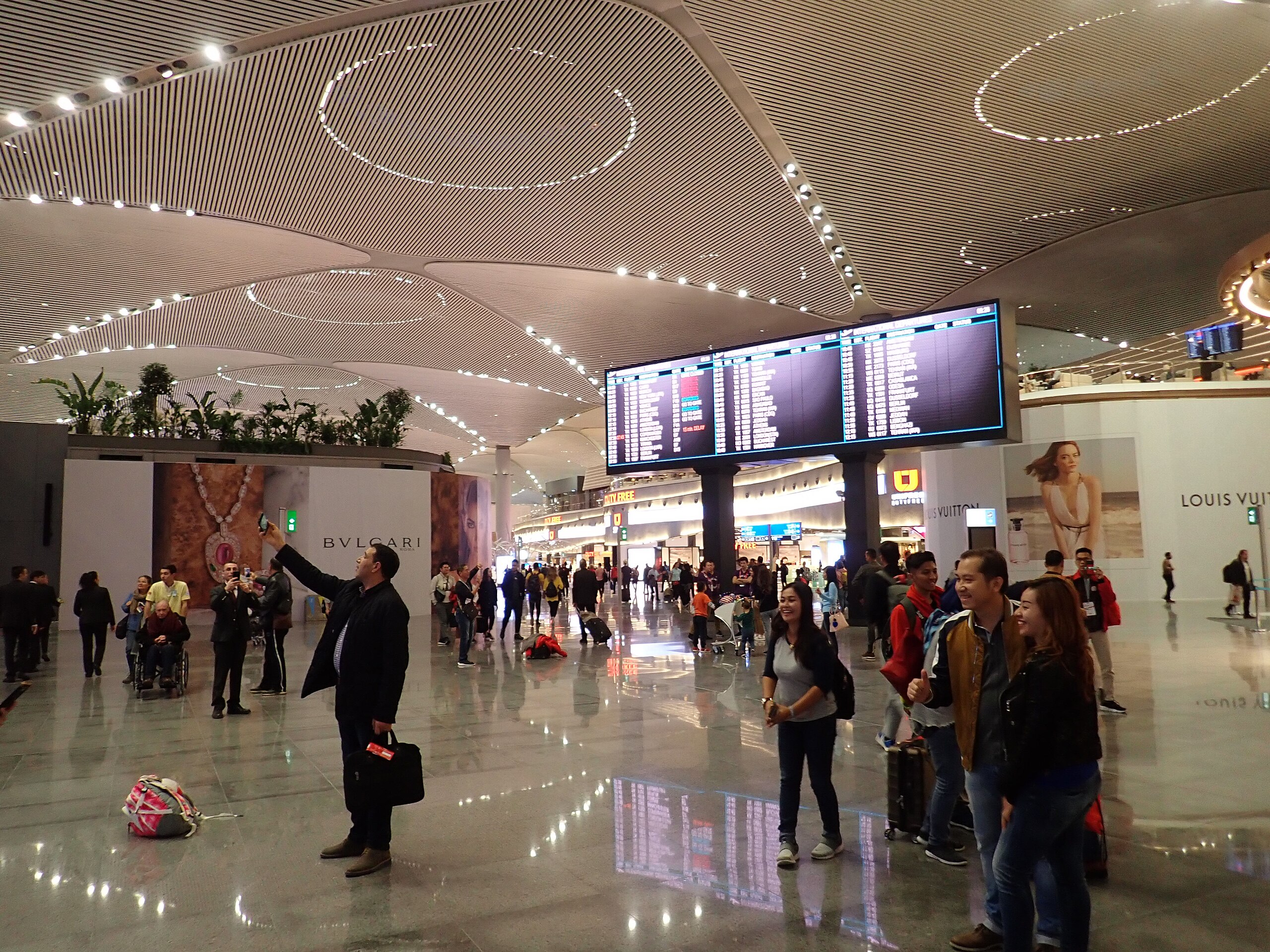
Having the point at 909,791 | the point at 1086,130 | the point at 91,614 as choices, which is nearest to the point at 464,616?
the point at 91,614

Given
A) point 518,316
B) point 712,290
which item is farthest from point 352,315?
point 712,290

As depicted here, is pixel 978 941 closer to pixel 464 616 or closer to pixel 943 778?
pixel 943 778

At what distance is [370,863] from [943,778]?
8.63ft

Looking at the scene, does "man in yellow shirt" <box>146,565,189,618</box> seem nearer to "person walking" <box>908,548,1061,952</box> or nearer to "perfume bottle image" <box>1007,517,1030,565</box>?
"person walking" <box>908,548,1061,952</box>

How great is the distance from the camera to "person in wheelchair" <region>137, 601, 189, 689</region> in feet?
31.6

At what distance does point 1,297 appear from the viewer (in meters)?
20.4

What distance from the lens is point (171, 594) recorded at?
1061 centimetres

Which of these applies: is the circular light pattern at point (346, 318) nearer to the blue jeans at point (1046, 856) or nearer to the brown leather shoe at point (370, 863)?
the brown leather shoe at point (370, 863)

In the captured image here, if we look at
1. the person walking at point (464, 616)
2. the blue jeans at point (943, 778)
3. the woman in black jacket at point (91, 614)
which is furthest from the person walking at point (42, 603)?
the blue jeans at point (943, 778)

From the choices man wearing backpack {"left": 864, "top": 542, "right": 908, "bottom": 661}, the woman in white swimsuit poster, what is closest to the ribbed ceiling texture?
the woman in white swimsuit poster

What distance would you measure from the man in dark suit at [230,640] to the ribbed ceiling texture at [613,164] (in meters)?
6.72

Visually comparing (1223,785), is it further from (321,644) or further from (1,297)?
(1,297)

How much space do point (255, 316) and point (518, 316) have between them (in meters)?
7.12

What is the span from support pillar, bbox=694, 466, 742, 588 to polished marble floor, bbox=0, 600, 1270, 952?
8.80 m
